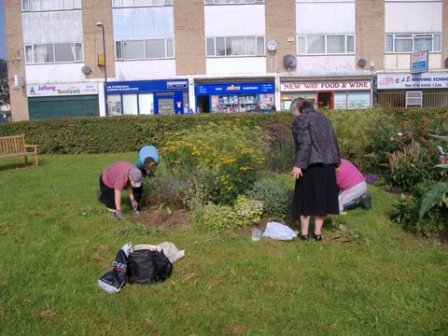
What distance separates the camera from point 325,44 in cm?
3092

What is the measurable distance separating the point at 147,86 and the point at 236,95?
215 inches

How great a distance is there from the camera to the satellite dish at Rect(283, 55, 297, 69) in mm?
30281

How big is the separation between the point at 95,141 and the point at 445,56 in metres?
24.0

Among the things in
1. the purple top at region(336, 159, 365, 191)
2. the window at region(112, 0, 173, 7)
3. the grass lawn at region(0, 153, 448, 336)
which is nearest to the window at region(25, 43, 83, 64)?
the window at region(112, 0, 173, 7)

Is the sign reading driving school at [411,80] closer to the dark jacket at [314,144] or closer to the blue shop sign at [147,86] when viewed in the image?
the blue shop sign at [147,86]

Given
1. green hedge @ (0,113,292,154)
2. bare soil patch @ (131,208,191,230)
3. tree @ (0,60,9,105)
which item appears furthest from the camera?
tree @ (0,60,9,105)

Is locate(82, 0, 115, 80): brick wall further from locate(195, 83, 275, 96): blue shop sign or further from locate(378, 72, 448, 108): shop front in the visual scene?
locate(378, 72, 448, 108): shop front

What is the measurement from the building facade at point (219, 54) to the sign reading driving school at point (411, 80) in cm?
6

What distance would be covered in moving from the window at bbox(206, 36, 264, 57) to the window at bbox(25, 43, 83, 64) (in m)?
8.10

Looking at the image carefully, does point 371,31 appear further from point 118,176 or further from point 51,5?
point 118,176

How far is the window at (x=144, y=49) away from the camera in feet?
101

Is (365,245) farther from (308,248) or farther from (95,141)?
(95,141)

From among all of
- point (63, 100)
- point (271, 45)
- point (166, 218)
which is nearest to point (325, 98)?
point (271, 45)

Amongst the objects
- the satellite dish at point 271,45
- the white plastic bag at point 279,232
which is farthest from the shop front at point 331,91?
the white plastic bag at point 279,232
